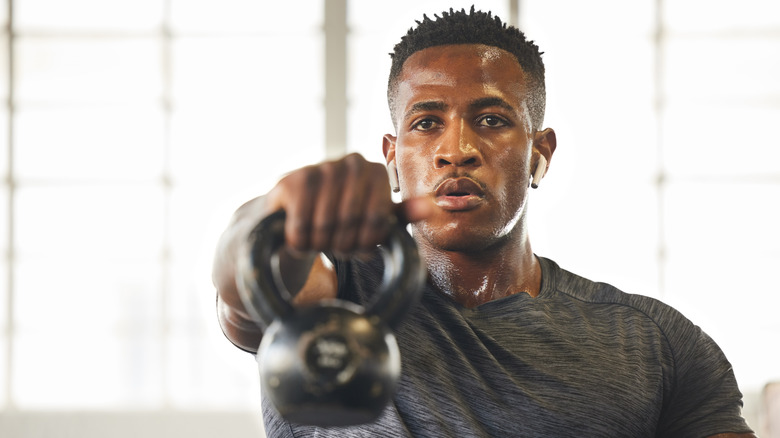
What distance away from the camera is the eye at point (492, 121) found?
1.11 meters

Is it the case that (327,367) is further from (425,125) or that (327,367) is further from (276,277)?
(425,125)

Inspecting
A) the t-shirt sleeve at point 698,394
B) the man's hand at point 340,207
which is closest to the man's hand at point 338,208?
the man's hand at point 340,207

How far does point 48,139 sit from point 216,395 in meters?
1.13

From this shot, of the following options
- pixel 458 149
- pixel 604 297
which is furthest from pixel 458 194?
pixel 604 297

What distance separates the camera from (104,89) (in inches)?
119

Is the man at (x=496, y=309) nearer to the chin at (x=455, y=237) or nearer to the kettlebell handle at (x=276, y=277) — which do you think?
the chin at (x=455, y=237)

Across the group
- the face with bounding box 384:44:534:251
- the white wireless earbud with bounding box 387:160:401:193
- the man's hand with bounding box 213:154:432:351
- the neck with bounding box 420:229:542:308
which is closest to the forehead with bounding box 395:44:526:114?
the face with bounding box 384:44:534:251

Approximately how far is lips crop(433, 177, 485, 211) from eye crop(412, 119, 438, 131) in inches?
3.7

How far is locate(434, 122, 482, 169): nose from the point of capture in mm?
1061

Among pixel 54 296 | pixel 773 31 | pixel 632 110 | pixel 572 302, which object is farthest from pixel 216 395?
pixel 773 31

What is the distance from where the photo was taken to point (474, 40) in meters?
1.17

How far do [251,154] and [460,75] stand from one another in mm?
1950

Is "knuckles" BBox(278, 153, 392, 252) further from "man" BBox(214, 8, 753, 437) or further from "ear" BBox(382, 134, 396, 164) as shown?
"ear" BBox(382, 134, 396, 164)

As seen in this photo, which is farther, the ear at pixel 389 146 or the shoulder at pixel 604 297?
the ear at pixel 389 146
